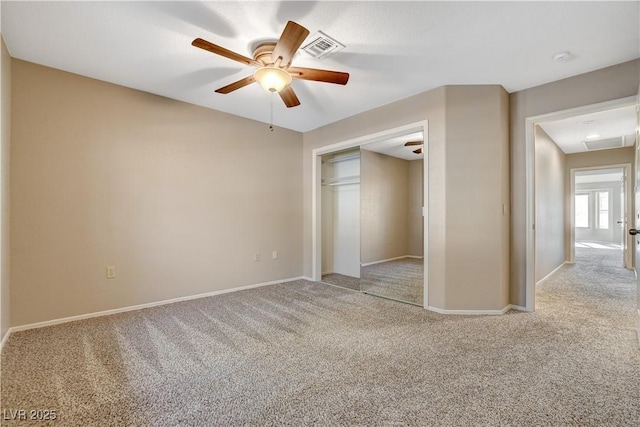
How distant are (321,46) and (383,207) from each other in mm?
3119

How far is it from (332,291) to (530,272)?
7.75 ft

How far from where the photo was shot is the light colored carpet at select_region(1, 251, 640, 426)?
157cm

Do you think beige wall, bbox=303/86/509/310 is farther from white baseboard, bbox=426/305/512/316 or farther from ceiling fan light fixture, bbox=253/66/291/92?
ceiling fan light fixture, bbox=253/66/291/92

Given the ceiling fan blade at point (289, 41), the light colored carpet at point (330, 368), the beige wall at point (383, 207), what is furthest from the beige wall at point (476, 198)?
the ceiling fan blade at point (289, 41)

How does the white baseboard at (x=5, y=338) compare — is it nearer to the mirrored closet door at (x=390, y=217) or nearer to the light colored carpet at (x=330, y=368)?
the light colored carpet at (x=330, y=368)

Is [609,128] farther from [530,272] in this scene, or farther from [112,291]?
[112,291]

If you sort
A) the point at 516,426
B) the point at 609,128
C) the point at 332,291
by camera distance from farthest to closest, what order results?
the point at 609,128 < the point at 332,291 < the point at 516,426

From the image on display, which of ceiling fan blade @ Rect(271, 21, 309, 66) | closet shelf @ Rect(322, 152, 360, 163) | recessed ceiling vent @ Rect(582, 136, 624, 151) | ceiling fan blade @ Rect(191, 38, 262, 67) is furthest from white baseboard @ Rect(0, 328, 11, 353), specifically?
recessed ceiling vent @ Rect(582, 136, 624, 151)

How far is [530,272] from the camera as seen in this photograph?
10.5 feet

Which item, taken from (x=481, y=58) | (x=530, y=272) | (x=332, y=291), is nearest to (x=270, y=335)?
(x=332, y=291)

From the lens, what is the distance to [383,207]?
506 cm

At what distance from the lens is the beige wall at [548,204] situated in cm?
440

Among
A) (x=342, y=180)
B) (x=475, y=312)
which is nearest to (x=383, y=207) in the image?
(x=342, y=180)

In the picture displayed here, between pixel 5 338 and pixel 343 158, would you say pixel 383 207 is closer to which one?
pixel 343 158
